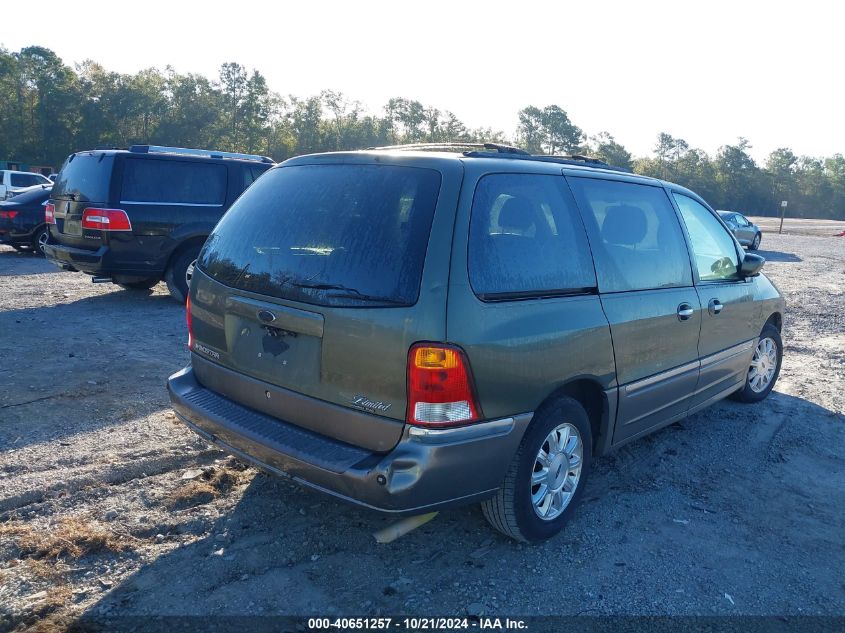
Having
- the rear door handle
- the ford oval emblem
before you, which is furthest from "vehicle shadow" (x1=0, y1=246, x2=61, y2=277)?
the rear door handle

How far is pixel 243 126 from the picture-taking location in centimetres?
6506

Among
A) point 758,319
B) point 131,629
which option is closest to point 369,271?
point 131,629

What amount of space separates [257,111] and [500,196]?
227 ft

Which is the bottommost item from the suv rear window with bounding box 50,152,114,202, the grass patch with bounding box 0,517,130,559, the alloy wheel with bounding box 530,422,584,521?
the grass patch with bounding box 0,517,130,559

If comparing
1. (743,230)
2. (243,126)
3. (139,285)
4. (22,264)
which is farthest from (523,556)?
(243,126)

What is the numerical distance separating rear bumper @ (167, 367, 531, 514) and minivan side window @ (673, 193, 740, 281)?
90.4 inches

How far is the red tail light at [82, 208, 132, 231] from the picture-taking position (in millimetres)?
8281

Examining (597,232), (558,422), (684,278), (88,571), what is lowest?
(88,571)

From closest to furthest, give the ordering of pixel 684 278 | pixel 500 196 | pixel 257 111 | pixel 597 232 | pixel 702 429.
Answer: pixel 500 196 < pixel 597 232 < pixel 684 278 < pixel 702 429 < pixel 257 111

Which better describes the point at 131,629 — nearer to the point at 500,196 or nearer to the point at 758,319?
the point at 500,196

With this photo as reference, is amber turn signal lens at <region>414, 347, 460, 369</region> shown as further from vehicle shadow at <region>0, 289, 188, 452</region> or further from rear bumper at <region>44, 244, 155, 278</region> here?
rear bumper at <region>44, 244, 155, 278</region>

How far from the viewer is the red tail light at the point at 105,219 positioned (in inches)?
326

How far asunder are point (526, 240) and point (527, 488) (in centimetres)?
120

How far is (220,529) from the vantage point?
11.0ft
